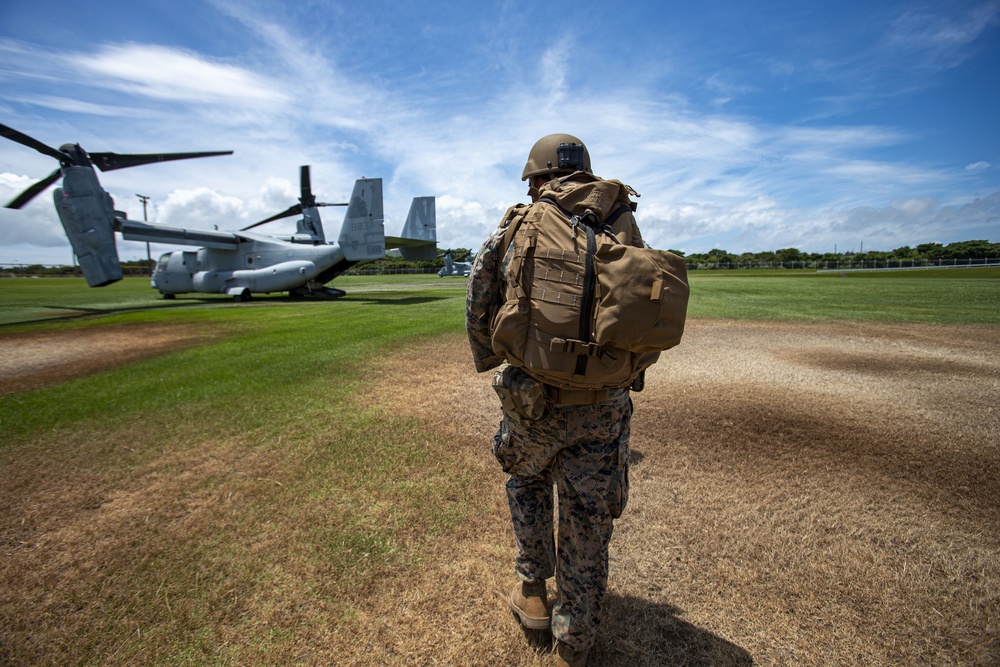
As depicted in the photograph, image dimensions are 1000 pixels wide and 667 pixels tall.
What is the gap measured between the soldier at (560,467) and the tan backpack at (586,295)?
143 millimetres

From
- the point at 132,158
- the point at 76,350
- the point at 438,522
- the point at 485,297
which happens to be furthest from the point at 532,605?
the point at 132,158

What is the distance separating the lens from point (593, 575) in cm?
235

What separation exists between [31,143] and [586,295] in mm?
23681

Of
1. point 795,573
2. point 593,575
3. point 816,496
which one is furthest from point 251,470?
point 816,496

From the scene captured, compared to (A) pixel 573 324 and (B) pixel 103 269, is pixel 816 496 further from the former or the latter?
(B) pixel 103 269

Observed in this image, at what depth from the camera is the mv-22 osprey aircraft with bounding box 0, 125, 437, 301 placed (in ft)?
59.0

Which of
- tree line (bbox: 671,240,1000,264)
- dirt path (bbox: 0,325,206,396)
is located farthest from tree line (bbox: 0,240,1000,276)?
dirt path (bbox: 0,325,206,396)

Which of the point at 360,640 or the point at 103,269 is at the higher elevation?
the point at 103,269

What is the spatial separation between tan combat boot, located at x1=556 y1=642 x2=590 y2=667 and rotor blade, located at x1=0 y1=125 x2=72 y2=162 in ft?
75.1

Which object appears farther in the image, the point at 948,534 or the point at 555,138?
the point at 948,534

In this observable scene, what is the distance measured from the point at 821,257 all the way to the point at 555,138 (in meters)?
112

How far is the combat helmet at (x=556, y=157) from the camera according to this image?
8.27 ft

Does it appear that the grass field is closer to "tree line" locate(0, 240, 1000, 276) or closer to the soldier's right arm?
the soldier's right arm

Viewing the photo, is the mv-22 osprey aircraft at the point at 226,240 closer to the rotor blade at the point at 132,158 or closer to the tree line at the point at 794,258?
the rotor blade at the point at 132,158
